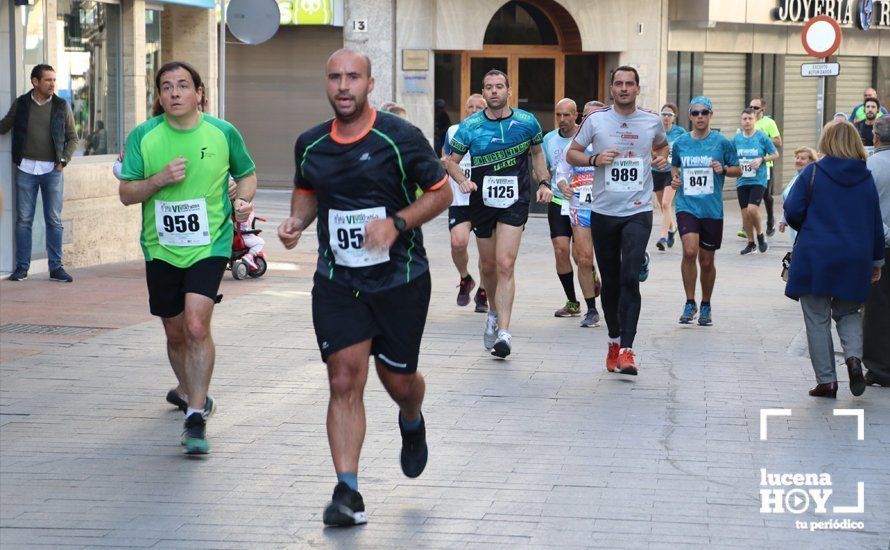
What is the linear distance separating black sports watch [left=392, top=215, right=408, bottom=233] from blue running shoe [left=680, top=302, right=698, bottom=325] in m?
6.56

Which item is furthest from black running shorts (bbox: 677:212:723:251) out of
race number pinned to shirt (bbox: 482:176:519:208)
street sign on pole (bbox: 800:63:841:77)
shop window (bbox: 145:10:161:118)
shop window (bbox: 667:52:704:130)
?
shop window (bbox: 667:52:704:130)

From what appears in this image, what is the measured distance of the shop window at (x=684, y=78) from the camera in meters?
28.9

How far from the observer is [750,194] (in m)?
18.9

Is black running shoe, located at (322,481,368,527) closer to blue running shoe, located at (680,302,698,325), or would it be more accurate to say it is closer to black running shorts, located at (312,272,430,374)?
black running shorts, located at (312,272,430,374)

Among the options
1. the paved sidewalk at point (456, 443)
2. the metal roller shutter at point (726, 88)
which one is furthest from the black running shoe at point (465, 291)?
the metal roller shutter at point (726, 88)

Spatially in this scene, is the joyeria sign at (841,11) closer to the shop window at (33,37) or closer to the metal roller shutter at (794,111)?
the metal roller shutter at (794,111)

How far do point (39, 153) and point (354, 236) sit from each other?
9.13 metres

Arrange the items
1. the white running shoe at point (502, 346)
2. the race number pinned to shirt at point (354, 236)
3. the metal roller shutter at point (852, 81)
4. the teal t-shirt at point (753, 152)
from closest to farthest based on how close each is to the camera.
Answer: the race number pinned to shirt at point (354, 236)
the white running shoe at point (502, 346)
the teal t-shirt at point (753, 152)
the metal roller shutter at point (852, 81)

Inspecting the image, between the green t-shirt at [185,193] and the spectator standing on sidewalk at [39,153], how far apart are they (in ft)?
23.5

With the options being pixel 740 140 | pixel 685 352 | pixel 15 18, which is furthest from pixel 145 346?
pixel 740 140

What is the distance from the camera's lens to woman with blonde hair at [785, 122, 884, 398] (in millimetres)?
8703

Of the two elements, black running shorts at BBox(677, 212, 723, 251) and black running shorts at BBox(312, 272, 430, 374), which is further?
black running shorts at BBox(677, 212, 723, 251)

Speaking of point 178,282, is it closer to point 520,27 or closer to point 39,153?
point 39,153

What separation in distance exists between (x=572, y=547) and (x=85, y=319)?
281 inches
